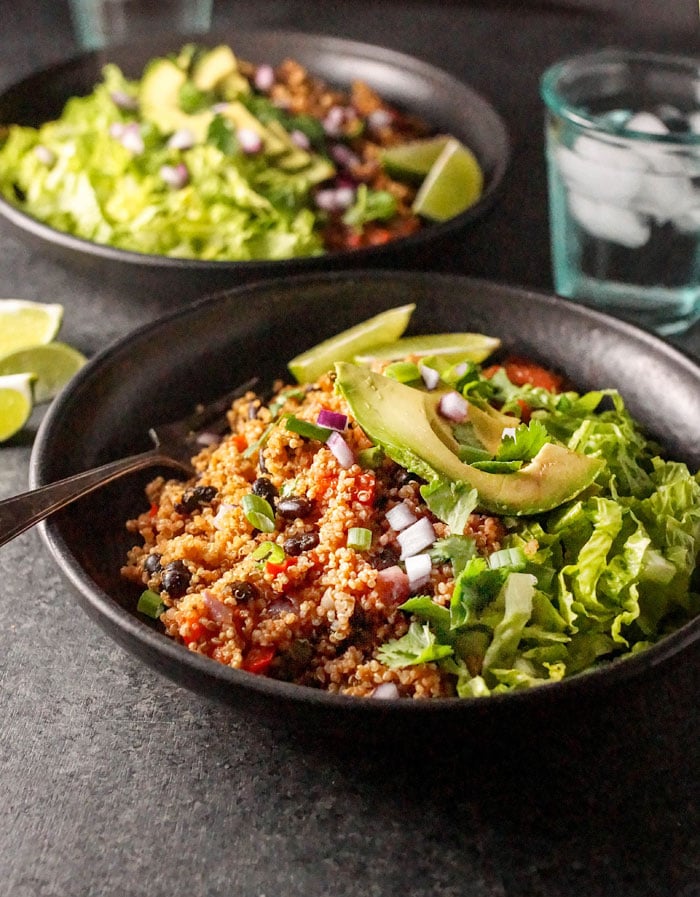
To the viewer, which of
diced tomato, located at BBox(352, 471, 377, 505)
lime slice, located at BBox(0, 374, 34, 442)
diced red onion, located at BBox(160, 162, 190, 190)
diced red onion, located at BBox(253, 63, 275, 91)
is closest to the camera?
diced tomato, located at BBox(352, 471, 377, 505)

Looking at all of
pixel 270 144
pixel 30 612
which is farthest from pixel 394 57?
pixel 30 612

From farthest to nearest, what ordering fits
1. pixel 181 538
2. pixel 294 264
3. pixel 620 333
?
pixel 294 264 < pixel 620 333 < pixel 181 538

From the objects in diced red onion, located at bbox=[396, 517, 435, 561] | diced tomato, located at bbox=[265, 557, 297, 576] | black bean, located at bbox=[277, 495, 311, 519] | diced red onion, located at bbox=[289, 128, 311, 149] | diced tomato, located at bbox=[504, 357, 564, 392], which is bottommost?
diced tomato, located at bbox=[504, 357, 564, 392]

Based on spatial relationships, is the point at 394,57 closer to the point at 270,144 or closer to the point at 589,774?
the point at 270,144

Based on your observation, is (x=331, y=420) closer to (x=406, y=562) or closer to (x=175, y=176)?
(x=406, y=562)

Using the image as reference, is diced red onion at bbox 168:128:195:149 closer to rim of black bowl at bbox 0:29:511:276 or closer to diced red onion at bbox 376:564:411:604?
rim of black bowl at bbox 0:29:511:276

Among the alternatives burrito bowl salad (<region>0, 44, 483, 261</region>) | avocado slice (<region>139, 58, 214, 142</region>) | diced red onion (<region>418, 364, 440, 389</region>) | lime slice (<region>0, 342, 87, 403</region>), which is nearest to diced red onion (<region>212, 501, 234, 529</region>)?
diced red onion (<region>418, 364, 440, 389</region>)

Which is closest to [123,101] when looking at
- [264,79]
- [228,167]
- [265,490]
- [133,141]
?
[133,141]
